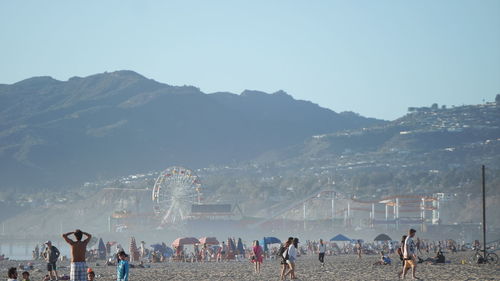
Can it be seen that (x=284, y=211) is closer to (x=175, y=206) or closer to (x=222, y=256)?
(x=175, y=206)

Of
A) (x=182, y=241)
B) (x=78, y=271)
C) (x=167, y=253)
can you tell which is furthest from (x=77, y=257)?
(x=167, y=253)

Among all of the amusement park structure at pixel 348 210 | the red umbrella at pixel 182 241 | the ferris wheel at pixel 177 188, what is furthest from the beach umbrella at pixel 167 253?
the amusement park structure at pixel 348 210

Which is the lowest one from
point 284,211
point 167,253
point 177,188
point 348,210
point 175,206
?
point 167,253

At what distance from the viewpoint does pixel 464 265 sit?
1288 inches

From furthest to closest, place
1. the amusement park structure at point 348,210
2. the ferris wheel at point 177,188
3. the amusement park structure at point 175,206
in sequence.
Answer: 1. the amusement park structure at point 348,210
2. the amusement park structure at point 175,206
3. the ferris wheel at point 177,188

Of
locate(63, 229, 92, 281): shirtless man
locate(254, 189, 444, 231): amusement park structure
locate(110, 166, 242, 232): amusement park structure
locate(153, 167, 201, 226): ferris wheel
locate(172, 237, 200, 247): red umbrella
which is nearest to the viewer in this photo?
locate(63, 229, 92, 281): shirtless man

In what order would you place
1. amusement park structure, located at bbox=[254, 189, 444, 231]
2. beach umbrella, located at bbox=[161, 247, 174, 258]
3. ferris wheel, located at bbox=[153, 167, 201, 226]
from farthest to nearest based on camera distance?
1. amusement park structure, located at bbox=[254, 189, 444, 231]
2. ferris wheel, located at bbox=[153, 167, 201, 226]
3. beach umbrella, located at bbox=[161, 247, 174, 258]

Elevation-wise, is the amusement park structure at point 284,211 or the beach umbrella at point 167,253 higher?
the amusement park structure at point 284,211

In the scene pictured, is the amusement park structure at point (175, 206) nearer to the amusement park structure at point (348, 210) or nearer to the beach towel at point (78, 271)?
the amusement park structure at point (348, 210)

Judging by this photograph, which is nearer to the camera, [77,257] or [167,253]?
[77,257]

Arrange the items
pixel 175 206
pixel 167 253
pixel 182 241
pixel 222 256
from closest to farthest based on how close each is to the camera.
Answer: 1. pixel 222 256
2. pixel 182 241
3. pixel 167 253
4. pixel 175 206

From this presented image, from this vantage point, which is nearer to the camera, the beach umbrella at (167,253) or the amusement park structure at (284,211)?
the beach umbrella at (167,253)

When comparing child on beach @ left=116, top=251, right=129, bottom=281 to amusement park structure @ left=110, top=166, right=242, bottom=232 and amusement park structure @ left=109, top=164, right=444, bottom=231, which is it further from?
amusement park structure @ left=109, top=164, right=444, bottom=231

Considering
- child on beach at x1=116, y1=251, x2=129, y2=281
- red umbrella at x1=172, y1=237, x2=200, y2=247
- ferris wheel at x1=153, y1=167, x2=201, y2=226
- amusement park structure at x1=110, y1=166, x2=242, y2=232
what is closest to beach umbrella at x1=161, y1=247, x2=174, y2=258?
red umbrella at x1=172, y1=237, x2=200, y2=247
